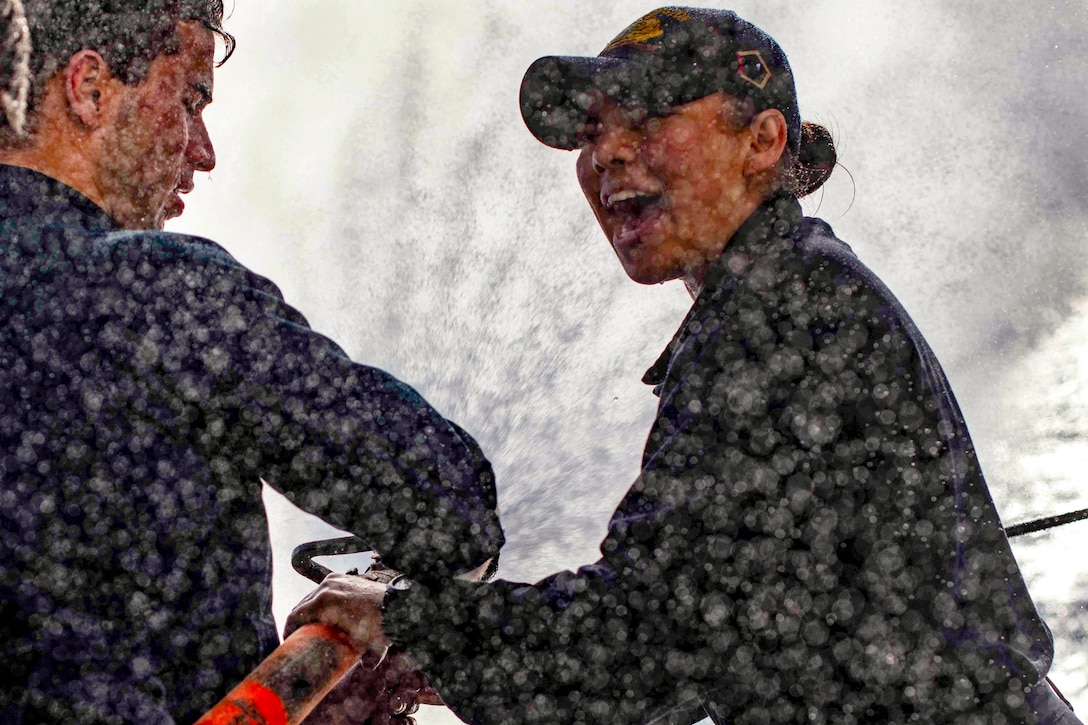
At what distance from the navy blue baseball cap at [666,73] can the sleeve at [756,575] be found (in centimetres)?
76

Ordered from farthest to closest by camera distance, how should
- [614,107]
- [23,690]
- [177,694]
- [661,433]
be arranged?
[614,107]
[661,433]
[177,694]
[23,690]

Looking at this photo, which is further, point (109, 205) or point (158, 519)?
point (109, 205)

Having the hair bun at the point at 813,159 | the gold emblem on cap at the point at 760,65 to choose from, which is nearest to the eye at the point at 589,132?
the gold emblem on cap at the point at 760,65

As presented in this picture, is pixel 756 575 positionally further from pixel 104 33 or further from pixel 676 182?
pixel 104 33

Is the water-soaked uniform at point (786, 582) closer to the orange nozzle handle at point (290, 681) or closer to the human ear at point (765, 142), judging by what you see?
the orange nozzle handle at point (290, 681)

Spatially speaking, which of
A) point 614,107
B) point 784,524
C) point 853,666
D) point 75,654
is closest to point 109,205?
point 75,654

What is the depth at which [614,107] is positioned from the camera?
2621mm

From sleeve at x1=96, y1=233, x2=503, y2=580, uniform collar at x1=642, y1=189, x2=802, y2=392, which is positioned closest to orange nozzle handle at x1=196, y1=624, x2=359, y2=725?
sleeve at x1=96, y1=233, x2=503, y2=580

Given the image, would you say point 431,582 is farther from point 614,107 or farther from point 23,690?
point 614,107

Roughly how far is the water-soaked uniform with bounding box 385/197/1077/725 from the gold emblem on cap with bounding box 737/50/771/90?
2.47ft

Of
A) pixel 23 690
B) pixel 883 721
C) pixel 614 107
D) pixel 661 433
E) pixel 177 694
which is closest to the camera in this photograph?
pixel 23 690

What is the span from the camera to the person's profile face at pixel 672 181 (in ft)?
8.41

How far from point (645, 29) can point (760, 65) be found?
32cm

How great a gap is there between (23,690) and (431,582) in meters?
0.78
